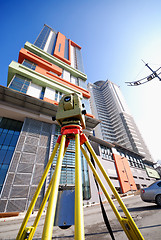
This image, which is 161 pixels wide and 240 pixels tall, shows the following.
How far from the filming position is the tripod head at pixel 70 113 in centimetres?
214

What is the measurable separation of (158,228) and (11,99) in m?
15.2

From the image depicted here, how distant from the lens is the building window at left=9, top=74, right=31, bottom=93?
13339 mm

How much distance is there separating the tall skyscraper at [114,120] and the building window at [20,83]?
49.1 metres

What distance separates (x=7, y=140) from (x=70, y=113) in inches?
547

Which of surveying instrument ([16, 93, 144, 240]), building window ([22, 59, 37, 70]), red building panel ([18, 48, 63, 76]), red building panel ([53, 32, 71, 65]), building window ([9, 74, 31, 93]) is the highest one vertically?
red building panel ([53, 32, 71, 65])

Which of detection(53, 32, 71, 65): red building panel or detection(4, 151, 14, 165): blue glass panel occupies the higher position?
detection(53, 32, 71, 65): red building panel

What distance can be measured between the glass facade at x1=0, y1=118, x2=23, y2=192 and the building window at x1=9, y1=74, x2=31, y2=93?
4607mm

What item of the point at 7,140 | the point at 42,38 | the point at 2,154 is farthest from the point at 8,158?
the point at 42,38

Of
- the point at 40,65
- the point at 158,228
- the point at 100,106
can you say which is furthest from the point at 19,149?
the point at 100,106

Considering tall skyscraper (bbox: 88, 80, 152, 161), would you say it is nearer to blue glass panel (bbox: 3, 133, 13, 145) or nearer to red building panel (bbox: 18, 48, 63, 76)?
red building panel (bbox: 18, 48, 63, 76)

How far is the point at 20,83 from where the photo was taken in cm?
1416

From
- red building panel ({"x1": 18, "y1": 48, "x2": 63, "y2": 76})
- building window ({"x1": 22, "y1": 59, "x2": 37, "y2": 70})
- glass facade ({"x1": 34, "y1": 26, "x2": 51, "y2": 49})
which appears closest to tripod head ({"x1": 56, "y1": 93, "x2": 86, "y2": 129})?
building window ({"x1": 22, "y1": 59, "x2": 37, "y2": 70})

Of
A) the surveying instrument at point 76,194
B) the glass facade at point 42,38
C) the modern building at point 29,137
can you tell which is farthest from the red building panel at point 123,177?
the glass facade at point 42,38

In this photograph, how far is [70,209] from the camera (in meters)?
1.56
